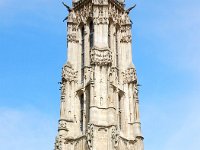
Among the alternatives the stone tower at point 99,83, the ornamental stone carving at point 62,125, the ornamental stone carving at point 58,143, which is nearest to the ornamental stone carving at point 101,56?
the stone tower at point 99,83

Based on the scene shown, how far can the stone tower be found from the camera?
31297mm

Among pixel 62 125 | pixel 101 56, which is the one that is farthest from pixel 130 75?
pixel 62 125

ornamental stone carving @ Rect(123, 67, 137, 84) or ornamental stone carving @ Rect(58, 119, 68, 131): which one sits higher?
ornamental stone carving @ Rect(123, 67, 137, 84)

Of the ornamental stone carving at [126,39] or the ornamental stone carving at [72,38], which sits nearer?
the ornamental stone carving at [72,38]

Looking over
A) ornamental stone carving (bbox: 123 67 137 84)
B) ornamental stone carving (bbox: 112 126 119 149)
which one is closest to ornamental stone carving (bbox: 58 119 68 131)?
ornamental stone carving (bbox: 112 126 119 149)

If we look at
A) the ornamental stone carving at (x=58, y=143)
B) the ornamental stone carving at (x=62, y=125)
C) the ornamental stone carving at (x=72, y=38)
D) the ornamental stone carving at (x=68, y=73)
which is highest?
the ornamental stone carving at (x=72, y=38)

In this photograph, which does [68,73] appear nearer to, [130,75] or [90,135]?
[130,75]

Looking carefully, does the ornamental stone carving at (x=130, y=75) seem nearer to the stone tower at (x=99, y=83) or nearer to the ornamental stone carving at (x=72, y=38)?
the stone tower at (x=99, y=83)

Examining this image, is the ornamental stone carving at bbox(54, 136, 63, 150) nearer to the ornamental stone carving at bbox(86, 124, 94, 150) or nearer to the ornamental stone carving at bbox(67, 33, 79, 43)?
the ornamental stone carving at bbox(86, 124, 94, 150)

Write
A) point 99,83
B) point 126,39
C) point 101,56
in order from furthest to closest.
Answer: point 126,39, point 101,56, point 99,83

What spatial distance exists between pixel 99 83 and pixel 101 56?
8.17 feet

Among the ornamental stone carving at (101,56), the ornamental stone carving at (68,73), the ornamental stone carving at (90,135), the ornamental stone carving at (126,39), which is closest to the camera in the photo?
the ornamental stone carving at (90,135)

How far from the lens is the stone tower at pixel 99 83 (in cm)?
3130

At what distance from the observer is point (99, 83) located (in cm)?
3253
